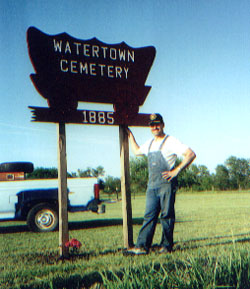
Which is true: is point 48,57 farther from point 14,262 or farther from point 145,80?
point 14,262

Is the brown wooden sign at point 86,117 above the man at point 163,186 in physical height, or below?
above

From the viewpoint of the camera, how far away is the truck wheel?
27.9 ft

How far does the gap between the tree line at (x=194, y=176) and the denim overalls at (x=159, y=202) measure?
16.5m

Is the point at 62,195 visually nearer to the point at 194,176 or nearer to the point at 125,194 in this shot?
the point at 125,194

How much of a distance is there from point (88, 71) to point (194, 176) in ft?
238

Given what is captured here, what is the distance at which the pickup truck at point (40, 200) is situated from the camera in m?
8.60

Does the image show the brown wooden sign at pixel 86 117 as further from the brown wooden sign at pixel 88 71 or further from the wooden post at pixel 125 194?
the wooden post at pixel 125 194

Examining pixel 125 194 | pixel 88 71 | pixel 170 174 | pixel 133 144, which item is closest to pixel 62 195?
pixel 125 194

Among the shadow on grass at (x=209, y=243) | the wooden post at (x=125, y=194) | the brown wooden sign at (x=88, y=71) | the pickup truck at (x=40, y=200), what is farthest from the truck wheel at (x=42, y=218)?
the brown wooden sign at (x=88, y=71)

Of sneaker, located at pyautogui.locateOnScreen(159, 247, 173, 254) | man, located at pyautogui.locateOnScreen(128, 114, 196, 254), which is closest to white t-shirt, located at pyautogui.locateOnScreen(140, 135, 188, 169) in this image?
man, located at pyautogui.locateOnScreen(128, 114, 196, 254)

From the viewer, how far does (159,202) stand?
4.91 m

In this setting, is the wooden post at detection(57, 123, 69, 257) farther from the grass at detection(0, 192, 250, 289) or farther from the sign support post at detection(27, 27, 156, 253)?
the grass at detection(0, 192, 250, 289)

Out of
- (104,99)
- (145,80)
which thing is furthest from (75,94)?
(145,80)

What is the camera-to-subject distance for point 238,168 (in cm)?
11281
